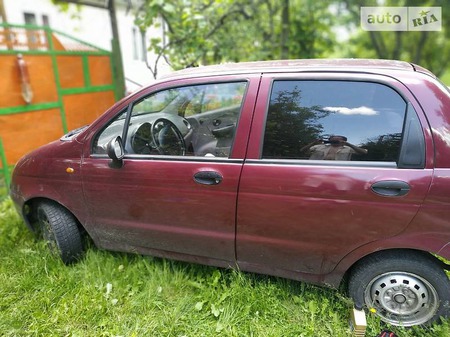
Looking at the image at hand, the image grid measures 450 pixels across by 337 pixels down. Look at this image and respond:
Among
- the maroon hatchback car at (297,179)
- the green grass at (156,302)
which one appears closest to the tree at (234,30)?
the maroon hatchback car at (297,179)

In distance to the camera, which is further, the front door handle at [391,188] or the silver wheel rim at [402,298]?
the silver wheel rim at [402,298]

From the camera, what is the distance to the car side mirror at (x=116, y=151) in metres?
2.22

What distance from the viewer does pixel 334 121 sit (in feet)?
6.40

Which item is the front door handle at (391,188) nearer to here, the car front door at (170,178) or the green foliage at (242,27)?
the car front door at (170,178)

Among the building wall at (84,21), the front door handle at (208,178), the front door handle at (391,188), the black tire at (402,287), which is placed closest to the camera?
the front door handle at (391,188)

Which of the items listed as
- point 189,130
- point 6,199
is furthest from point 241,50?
point 6,199

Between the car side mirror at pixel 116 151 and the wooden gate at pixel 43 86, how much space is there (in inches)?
115

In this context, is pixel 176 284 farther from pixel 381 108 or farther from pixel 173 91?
pixel 381 108

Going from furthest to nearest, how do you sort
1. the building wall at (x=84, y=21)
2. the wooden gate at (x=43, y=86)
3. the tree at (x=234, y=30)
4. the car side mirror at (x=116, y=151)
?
the building wall at (x=84, y=21)
the tree at (x=234, y=30)
the wooden gate at (x=43, y=86)
the car side mirror at (x=116, y=151)

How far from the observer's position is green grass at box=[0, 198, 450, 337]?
2.15m

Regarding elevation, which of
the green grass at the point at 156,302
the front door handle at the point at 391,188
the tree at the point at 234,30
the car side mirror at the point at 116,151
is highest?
the tree at the point at 234,30

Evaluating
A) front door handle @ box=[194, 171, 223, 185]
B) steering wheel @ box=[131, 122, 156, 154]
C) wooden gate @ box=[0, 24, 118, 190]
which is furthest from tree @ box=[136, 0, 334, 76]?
front door handle @ box=[194, 171, 223, 185]

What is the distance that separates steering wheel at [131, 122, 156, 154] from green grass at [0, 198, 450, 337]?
0.98 meters

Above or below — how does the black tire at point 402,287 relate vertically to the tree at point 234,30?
below
